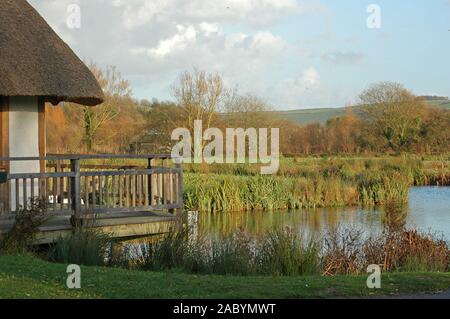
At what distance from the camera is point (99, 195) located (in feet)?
47.0

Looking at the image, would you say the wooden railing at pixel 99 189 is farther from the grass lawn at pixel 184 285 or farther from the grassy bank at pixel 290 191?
the grassy bank at pixel 290 191

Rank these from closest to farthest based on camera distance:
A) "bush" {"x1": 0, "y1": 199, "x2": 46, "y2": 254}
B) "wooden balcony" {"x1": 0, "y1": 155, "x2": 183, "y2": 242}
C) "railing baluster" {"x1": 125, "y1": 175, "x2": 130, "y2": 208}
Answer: "bush" {"x1": 0, "y1": 199, "x2": 46, "y2": 254}
"wooden balcony" {"x1": 0, "y1": 155, "x2": 183, "y2": 242}
"railing baluster" {"x1": 125, "y1": 175, "x2": 130, "y2": 208}

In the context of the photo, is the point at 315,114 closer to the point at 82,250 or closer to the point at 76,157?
the point at 76,157

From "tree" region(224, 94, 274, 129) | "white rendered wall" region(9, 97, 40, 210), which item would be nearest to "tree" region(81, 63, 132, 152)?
"tree" region(224, 94, 274, 129)

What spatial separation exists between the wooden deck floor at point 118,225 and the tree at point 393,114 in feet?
143

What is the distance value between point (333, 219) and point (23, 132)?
1061 cm

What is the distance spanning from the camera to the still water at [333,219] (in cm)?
2075

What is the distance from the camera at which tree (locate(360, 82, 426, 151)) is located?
57281 mm

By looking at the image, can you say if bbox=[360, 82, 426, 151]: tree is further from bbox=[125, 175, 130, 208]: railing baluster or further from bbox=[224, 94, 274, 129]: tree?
bbox=[125, 175, 130, 208]: railing baluster

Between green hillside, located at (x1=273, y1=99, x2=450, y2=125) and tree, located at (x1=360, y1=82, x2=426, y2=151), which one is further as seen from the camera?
green hillside, located at (x1=273, y1=99, x2=450, y2=125)

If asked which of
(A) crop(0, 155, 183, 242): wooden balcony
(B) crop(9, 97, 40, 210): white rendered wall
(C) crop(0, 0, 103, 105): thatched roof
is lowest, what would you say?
(A) crop(0, 155, 183, 242): wooden balcony

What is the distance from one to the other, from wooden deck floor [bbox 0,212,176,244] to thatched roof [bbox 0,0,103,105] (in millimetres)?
2558

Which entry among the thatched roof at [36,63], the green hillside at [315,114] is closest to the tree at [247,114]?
the thatched roof at [36,63]

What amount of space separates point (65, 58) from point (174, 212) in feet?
12.8
